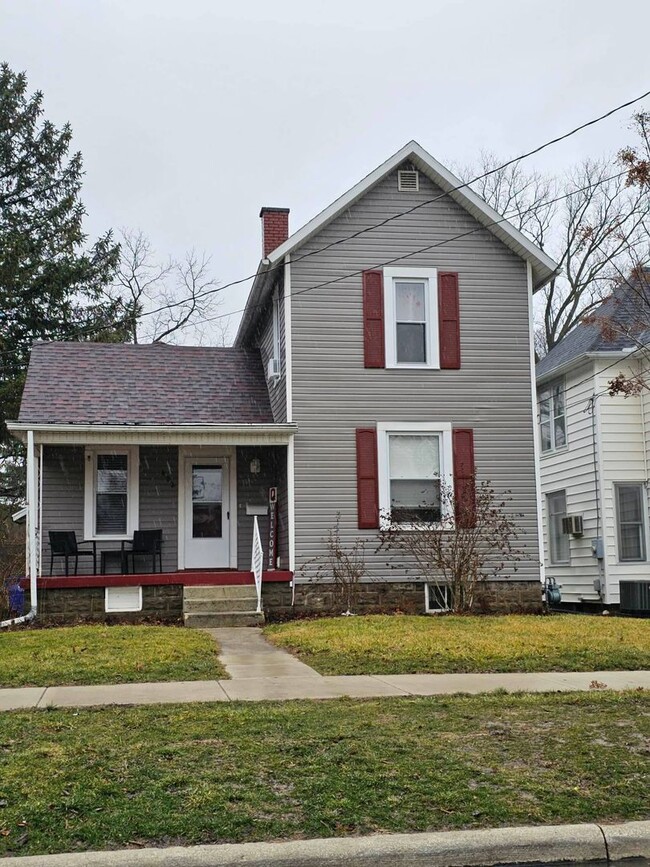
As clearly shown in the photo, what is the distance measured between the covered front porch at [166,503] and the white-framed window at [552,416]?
6991 millimetres

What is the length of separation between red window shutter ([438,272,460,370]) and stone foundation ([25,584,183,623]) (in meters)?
5.66

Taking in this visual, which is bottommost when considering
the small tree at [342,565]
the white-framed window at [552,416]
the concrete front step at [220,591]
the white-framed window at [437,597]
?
the white-framed window at [437,597]

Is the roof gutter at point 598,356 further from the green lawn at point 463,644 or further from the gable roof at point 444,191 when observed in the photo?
the green lawn at point 463,644

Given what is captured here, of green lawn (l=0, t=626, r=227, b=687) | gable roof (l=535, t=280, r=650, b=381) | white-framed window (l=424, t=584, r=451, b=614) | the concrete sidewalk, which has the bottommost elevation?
the concrete sidewalk

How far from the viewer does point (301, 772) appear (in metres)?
5.19

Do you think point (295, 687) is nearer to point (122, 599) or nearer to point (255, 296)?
point (122, 599)

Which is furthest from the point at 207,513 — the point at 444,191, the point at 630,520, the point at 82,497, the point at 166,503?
the point at 630,520

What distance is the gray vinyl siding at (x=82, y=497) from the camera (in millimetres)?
15711

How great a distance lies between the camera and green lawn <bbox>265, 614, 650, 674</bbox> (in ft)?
30.7

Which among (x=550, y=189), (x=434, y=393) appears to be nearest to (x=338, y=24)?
(x=434, y=393)

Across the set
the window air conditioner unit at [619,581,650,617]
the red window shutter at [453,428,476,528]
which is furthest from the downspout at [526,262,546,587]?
the window air conditioner unit at [619,581,650,617]

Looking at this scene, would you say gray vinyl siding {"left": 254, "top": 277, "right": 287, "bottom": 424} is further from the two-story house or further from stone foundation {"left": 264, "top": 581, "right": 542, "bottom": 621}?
stone foundation {"left": 264, "top": 581, "right": 542, "bottom": 621}

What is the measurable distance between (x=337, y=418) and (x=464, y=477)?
225 centimetres

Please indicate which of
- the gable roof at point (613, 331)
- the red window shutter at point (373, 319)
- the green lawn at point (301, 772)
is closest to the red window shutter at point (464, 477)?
the red window shutter at point (373, 319)
